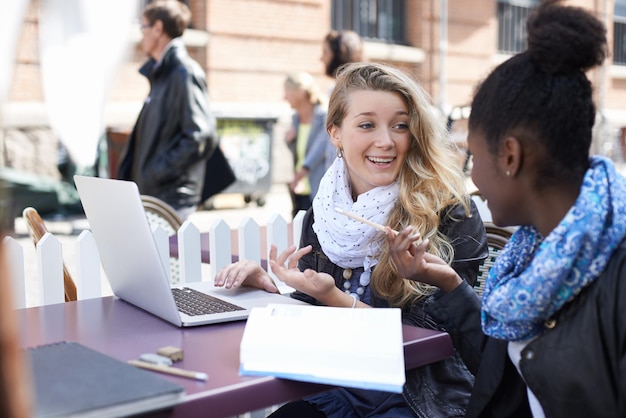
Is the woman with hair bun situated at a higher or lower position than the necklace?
higher

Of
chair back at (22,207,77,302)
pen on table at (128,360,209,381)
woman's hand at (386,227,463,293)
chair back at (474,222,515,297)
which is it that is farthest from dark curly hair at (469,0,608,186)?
chair back at (22,207,77,302)

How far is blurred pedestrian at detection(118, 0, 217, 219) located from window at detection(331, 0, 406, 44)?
8919 millimetres

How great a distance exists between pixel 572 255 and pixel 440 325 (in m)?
0.54

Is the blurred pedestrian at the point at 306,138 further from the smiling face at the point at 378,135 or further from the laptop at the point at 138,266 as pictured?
the laptop at the point at 138,266

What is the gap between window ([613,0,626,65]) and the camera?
18.7 meters

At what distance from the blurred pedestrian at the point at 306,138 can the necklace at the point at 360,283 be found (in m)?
2.99

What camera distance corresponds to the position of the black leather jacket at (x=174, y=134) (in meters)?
4.49

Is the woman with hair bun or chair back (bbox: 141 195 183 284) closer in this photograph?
the woman with hair bun

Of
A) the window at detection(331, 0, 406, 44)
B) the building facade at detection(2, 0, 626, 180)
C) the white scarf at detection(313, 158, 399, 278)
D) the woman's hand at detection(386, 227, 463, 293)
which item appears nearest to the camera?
the woman's hand at detection(386, 227, 463, 293)

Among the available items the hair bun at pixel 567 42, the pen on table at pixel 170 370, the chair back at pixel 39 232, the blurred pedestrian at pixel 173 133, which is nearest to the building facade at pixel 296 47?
the blurred pedestrian at pixel 173 133

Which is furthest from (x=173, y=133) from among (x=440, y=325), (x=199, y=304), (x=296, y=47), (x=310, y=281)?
(x=296, y=47)

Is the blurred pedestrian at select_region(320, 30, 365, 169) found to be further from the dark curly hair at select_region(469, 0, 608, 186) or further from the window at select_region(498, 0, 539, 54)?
the window at select_region(498, 0, 539, 54)

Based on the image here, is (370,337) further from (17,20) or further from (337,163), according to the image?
(337,163)

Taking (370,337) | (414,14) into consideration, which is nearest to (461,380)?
(370,337)
